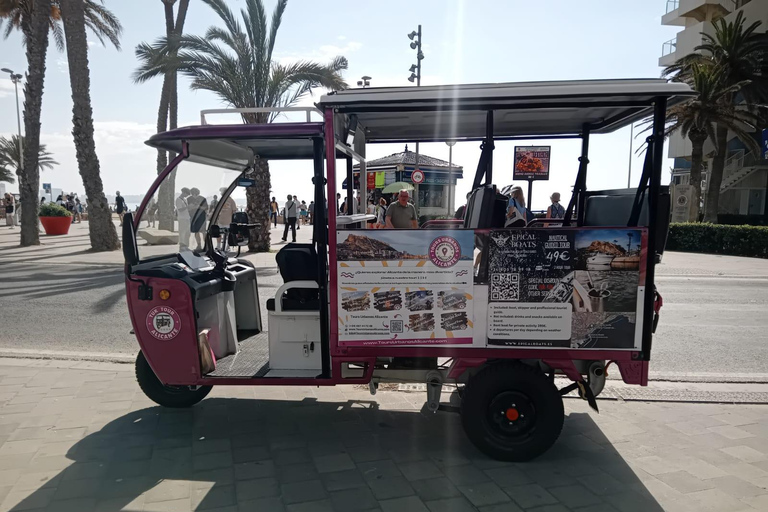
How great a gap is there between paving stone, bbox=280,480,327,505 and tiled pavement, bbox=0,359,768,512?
12 mm

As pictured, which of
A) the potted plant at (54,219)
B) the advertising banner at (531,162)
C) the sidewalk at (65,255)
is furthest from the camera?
the potted plant at (54,219)

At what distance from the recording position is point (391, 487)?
3.33 m

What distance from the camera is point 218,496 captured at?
10.6 feet

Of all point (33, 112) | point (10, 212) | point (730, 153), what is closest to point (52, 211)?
point (33, 112)

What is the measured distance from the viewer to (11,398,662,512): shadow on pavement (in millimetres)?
3227

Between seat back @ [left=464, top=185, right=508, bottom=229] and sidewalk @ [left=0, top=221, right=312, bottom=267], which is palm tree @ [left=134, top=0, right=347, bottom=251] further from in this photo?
seat back @ [left=464, top=185, right=508, bottom=229]

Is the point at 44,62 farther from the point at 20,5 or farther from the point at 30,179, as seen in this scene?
the point at 20,5

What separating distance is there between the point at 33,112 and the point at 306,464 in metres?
18.4

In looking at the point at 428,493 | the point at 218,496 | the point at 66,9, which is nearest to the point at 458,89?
the point at 428,493

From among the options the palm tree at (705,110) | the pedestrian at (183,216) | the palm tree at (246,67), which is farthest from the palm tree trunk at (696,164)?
the pedestrian at (183,216)

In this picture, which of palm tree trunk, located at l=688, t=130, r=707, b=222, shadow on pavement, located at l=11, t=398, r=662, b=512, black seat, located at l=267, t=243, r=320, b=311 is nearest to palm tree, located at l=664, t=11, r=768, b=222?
palm tree trunk, located at l=688, t=130, r=707, b=222

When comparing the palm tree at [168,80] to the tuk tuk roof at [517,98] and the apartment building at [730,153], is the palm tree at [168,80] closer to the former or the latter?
the tuk tuk roof at [517,98]

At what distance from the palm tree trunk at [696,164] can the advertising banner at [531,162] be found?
70.4 ft

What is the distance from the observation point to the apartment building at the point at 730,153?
30406mm
